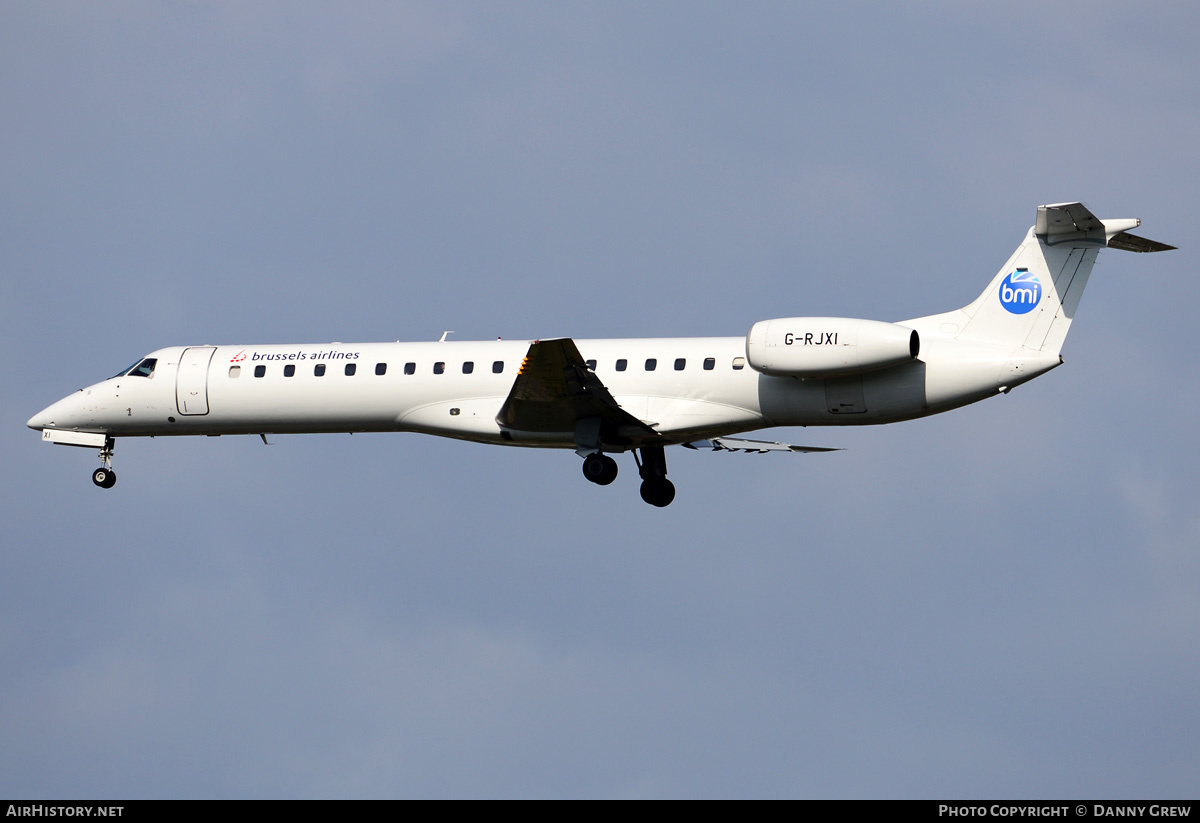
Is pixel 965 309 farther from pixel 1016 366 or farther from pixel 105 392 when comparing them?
pixel 105 392

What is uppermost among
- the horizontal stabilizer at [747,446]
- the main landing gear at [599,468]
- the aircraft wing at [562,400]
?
the horizontal stabilizer at [747,446]

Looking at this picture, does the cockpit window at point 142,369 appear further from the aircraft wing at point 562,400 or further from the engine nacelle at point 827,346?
the engine nacelle at point 827,346

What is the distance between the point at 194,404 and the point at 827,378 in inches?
468

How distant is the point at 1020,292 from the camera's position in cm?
2688

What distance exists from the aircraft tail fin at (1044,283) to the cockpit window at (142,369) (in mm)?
15044

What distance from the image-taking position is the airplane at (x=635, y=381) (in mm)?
26438

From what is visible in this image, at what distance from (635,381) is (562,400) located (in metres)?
1.47

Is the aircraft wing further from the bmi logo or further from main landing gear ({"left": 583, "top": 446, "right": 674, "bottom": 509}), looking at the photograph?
the bmi logo

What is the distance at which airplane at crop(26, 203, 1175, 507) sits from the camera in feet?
86.7

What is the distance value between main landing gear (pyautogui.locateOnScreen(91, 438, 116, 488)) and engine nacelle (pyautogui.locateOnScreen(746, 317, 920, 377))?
1282cm

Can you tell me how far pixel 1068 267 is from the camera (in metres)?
26.5

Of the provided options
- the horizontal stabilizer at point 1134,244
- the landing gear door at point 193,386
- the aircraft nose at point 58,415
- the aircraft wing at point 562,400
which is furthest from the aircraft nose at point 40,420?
the horizontal stabilizer at point 1134,244

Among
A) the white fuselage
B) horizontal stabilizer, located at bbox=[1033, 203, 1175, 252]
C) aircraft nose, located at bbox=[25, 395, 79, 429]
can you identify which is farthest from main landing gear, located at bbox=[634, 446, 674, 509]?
aircraft nose, located at bbox=[25, 395, 79, 429]
